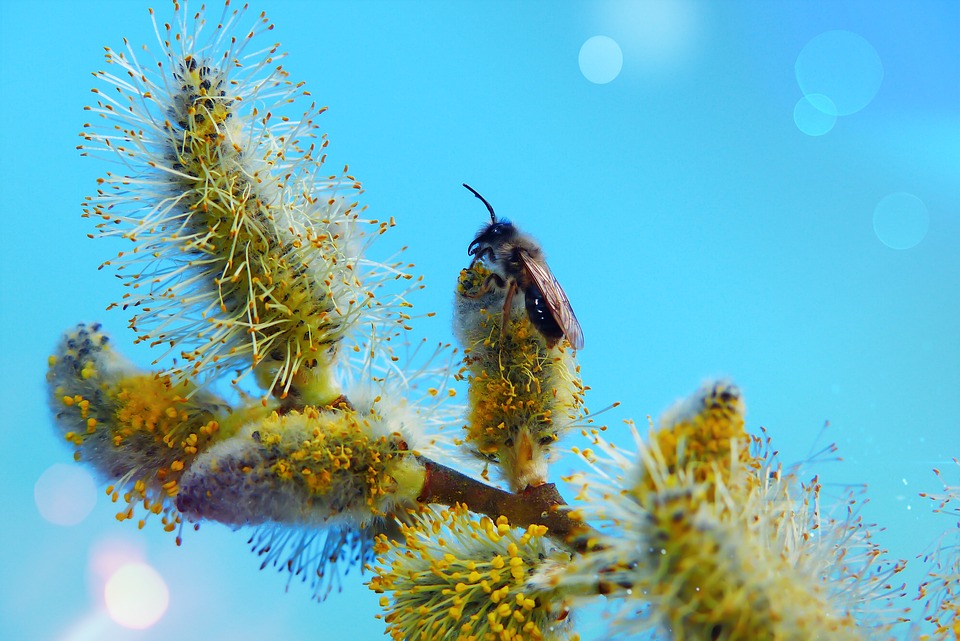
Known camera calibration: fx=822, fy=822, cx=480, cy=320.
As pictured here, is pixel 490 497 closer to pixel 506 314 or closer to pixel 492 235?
pixel 506 314

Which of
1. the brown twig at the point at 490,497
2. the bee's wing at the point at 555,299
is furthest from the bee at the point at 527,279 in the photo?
the brown twig at the point at 490,497

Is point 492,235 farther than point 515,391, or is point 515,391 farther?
point 492,235

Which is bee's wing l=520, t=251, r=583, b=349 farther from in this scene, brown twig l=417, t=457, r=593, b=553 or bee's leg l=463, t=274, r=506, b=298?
brown twig l=417, t=457, r=593, b=553

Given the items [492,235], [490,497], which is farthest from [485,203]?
[490,497]

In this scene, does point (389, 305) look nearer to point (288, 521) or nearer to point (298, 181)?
point (298, 181)

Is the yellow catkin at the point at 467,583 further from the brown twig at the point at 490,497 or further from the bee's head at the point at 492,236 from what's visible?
the bee's head at the point at 492,236

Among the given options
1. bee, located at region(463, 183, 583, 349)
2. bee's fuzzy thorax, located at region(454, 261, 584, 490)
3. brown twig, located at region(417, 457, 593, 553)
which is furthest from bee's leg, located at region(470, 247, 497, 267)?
brown twig, located at region(417, 457, 593, 553)
